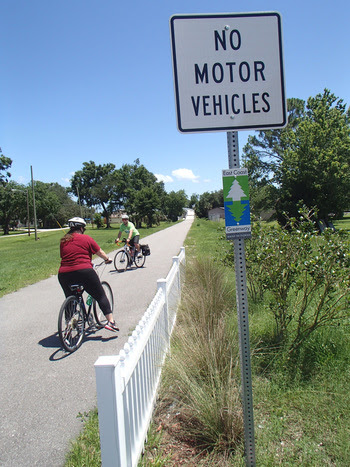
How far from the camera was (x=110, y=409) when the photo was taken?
1.88 metres

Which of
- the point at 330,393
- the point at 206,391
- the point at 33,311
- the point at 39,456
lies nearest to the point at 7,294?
the point at 33,311

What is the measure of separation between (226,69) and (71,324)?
12.5 ft

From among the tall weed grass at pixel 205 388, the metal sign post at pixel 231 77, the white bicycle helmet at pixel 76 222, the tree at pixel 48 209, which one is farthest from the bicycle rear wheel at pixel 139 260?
the tree at pixel 48 209

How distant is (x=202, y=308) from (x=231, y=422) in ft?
6.58

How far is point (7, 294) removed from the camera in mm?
8633

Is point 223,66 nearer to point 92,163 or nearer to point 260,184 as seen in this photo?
point 260,184

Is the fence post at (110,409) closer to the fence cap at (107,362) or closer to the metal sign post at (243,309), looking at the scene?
the fence cap at (107,362)

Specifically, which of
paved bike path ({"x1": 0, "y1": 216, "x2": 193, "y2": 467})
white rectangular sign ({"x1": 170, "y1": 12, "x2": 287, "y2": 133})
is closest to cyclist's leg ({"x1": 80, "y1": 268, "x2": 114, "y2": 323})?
paved bike path ({"x1": 0, "y1": 216, "x2": 193, "y2": 467})

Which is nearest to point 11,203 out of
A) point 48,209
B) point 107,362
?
point 48,209

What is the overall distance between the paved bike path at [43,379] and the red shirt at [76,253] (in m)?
1.12

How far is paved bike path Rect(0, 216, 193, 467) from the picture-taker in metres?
2.79

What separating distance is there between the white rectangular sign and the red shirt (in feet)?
10.7

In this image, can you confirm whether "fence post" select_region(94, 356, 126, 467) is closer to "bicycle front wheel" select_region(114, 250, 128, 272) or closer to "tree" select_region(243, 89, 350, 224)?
"bicycle front wheel" select_region(114, 250, 128, 272)

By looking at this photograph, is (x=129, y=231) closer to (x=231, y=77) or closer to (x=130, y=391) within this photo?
(x=130, y=391)
